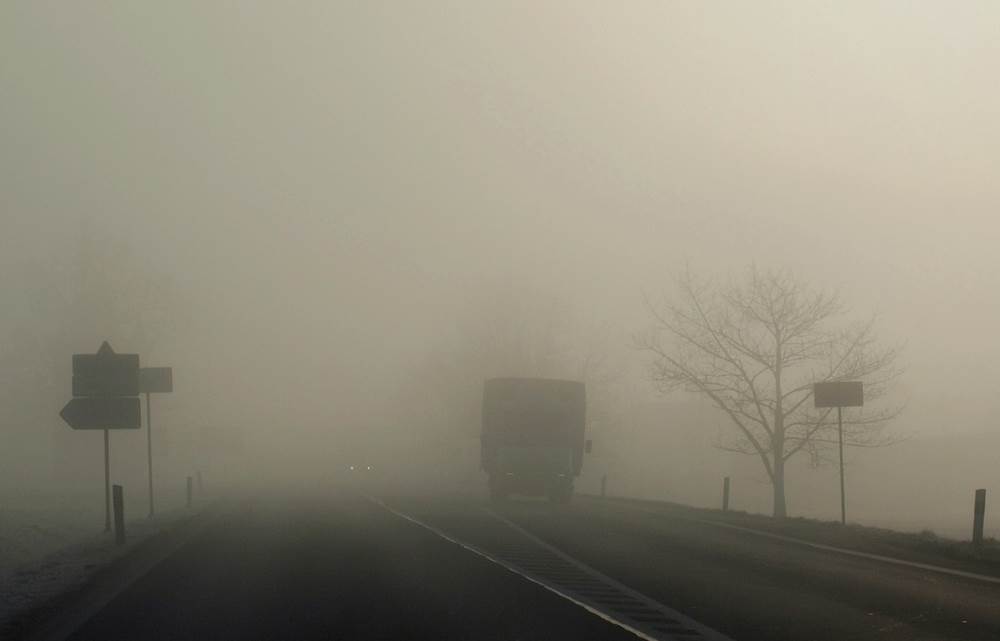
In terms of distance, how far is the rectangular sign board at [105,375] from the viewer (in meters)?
29.2

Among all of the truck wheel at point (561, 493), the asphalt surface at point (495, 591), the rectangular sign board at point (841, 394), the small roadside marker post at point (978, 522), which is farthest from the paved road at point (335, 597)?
the truck wheel at point (561, 493)

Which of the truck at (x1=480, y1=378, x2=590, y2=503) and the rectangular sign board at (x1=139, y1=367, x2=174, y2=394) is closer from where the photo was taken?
the rectangular sign board at (x1=139, y1=367, x2=174, y2=394)

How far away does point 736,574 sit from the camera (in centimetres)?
1789

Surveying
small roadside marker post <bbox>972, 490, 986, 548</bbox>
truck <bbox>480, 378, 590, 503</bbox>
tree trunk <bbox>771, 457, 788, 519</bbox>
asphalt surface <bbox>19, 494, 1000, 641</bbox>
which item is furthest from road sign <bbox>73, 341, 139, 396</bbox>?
tree trunk <bbox>771, 457, 788, 519</bbox>

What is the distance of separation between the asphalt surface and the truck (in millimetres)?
15755

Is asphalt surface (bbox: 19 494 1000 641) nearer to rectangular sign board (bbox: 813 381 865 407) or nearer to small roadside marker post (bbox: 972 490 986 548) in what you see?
small roadside marker post (bbox: 972 490 986 548)

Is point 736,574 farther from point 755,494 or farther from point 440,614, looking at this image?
point 755,494

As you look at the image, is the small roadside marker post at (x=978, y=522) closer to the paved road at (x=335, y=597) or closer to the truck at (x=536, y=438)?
the paved road at (x=335, y=597)

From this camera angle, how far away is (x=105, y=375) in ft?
96.2

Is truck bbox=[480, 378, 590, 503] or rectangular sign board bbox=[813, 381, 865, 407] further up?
rectangular sign board bbox=[813, 381, 865, 407]

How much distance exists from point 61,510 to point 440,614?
33708mm

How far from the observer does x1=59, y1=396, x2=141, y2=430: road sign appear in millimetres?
28953

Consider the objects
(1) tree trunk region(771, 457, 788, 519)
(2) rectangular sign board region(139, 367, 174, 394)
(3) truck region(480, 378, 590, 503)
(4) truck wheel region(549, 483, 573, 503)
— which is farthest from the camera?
(3) truck region(480, 378, 590, 503)

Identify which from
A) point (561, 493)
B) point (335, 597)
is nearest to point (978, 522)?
point (335, 597)
